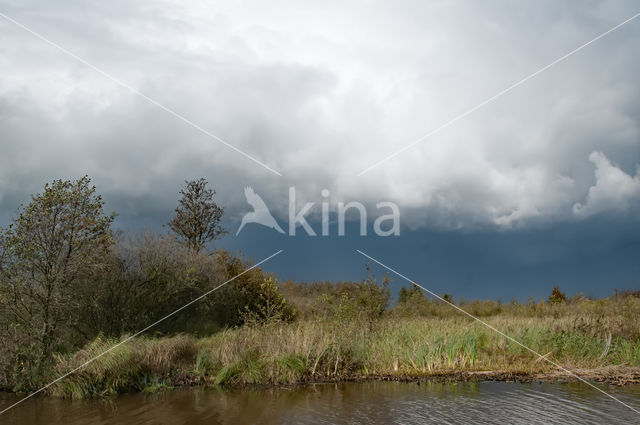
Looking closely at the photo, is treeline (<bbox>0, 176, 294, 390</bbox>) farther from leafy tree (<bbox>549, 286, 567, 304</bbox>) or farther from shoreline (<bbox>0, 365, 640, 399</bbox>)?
leafy tree (<bbox>549, 286, 567, 304</bbox>)

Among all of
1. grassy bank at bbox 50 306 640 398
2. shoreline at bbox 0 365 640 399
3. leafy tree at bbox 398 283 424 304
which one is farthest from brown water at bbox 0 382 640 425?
leafy tree at bbox 398 283 424 304

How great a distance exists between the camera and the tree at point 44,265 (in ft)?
48.3

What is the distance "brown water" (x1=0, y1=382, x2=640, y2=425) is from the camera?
33.5 feet

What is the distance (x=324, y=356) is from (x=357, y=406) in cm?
374

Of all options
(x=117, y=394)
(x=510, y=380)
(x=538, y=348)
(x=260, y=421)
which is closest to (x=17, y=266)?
(x=117, y=394)

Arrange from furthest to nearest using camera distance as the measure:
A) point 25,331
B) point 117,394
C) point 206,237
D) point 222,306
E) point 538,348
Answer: point 206,237, point 222,306, point 538,348, point 25,331, point 117,394

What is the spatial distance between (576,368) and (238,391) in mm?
9821

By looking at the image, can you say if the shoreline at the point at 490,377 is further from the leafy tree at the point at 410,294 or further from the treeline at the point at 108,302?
the leafy tree at the point at 410,294

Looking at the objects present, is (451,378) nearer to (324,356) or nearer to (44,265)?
(324,356)

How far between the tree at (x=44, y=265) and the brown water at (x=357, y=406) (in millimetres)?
2009

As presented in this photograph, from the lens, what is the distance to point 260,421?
33.9 feet

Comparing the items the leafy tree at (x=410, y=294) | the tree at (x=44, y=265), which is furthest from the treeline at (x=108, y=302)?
the leafy tree at (x=410, y=294)

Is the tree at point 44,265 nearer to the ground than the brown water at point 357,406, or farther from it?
farther from it

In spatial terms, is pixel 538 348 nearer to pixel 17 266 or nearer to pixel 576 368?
pixel 576 368
